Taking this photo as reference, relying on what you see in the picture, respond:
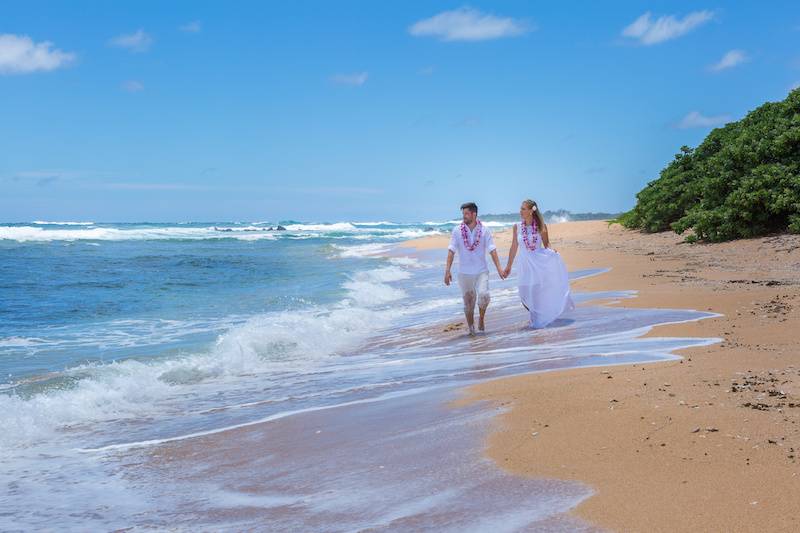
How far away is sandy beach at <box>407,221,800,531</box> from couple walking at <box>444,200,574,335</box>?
7.05 ft

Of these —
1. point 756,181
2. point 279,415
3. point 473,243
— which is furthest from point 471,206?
point 756,181

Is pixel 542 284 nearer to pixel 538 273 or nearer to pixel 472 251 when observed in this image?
pixel 538 273

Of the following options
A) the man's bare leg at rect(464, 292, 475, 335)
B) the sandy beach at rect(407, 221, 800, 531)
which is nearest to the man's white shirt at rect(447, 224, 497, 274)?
the man's bare leg at rect(464, 292, 475, 335)

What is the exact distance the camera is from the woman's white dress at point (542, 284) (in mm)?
9844

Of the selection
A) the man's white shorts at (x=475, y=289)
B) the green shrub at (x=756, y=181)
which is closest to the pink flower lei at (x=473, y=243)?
the man's white shorts at (x=475, y=289)

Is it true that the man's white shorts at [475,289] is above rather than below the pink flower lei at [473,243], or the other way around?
below

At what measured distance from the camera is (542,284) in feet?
32.8

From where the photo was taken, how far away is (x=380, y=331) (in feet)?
39.5

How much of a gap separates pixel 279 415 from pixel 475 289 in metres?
4.76

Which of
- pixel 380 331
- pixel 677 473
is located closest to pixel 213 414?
pixel 677 473

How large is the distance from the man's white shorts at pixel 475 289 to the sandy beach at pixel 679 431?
9.33 ft

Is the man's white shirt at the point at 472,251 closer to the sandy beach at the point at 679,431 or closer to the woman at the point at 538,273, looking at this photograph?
the woman at the point at 538,273

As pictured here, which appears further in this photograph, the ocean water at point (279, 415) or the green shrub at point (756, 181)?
the green shrub at point (756, 181)

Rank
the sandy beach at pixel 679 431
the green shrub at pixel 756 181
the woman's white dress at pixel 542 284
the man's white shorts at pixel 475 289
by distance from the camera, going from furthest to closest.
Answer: the green shrub at pixel 756 181
the man's white shorts at pixel 475 289
the woman's white dress at pixel 542 284
the sandy beach at pixel 679 431
